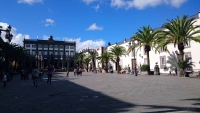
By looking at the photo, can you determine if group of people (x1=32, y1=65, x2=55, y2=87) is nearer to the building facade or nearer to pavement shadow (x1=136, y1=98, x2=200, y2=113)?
pavement shadow (x1=136, y1=98, x2=200, y2=113)

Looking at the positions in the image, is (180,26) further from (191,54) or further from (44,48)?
(44,48)

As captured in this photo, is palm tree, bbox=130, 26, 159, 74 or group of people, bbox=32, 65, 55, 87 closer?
group of people, bbox=32, 65, 55, 87

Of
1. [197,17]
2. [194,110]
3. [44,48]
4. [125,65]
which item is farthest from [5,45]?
[44,48]

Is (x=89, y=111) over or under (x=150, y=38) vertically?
under

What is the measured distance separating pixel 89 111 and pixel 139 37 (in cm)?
2698

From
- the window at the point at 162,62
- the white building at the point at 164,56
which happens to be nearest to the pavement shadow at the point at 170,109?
the white building at the point at 164,56

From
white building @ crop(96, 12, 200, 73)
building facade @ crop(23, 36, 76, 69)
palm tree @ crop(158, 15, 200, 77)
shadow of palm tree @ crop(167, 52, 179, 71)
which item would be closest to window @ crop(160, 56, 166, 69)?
white building @ crop(96, 12, 200, 73)

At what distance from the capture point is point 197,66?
26578 millimetres

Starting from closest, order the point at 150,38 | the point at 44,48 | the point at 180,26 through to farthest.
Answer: the point at 180,26
the point at 150,38
the point at 44,48

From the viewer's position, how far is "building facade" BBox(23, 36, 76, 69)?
269ft

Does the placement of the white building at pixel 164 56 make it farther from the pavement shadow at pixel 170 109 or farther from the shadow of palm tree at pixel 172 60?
the pavement shadow at pixel 170 109

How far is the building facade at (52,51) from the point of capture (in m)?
82.0

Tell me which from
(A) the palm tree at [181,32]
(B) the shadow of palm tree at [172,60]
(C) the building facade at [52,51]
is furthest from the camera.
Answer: (C) the building facade at [52,51]

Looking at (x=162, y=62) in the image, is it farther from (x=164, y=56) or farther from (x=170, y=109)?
(x=170, y=109)
